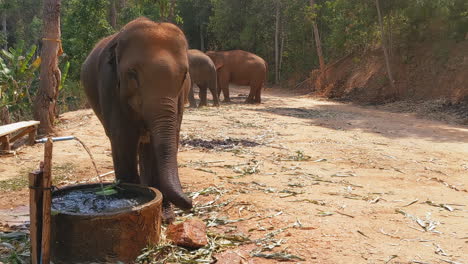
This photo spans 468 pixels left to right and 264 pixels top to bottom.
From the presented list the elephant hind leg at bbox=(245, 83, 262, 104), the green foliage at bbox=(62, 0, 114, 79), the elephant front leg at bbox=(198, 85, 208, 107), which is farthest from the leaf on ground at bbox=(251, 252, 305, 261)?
the elephant hind leg at bbox=(245, 83, 262, 104)

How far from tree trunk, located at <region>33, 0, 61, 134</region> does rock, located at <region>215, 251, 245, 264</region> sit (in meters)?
8.28

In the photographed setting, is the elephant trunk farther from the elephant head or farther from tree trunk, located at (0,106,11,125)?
tree trunk, located at (0,106,11,125)

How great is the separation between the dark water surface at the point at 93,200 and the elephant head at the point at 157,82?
344 mm

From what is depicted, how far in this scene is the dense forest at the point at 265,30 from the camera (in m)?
16.3

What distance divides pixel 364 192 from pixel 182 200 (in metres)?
3.01

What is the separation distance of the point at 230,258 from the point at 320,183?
10.1 ft

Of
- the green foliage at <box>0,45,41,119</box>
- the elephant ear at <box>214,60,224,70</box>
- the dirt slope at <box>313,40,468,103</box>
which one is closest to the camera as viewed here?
the green foliage at <box>0,45,41,119</box>

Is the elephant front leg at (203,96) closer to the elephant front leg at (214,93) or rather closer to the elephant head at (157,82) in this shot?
the elephant front leg at (214,93)

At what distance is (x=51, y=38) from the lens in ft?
36.0

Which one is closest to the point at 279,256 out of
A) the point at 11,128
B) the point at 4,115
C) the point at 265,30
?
the point at 11,128

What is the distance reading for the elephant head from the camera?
461cm

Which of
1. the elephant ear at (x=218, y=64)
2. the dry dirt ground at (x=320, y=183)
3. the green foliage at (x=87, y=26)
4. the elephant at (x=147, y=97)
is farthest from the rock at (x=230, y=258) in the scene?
the elephant ear at (x=218, y=64)

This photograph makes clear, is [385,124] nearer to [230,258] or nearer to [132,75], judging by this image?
[132,75]

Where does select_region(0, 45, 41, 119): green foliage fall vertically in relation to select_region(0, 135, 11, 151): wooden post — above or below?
above
